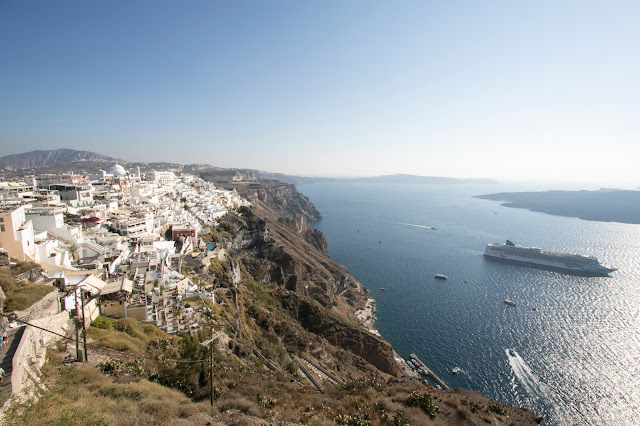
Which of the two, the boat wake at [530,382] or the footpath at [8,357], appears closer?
the footpath at [8,357]

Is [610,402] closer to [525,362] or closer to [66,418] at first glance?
[525,362]

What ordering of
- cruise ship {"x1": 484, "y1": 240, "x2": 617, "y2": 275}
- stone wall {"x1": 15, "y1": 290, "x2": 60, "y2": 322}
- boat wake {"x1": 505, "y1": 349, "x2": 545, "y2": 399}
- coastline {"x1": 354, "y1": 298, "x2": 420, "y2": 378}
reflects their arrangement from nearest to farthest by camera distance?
stone wall {"x1": 15, "y1": 290, "x2": 60, "y2": 322} < boat wake {"x1": 505, "y1": 349, "x2": 545, "y2": 399} < coastline {"x1": 354, "y1": 298, "x2": 420, "y2": 378} < cruise ship {"x1": 484, "y1": 240, "x2": 617, "y2": 275}

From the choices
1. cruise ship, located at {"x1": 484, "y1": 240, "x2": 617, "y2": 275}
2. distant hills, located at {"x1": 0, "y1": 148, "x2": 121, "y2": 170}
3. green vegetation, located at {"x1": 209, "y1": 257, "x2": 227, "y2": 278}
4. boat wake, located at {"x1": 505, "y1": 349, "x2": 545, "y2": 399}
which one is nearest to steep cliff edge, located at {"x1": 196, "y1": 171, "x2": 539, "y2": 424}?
green vegetation, located at {"x1": 209, "y1": 257, "x2": 227, "y2": 278}

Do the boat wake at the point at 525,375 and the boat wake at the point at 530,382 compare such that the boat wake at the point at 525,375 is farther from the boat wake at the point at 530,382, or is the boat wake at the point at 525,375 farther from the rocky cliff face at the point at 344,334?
the rocky cliff face at the point at 344,334

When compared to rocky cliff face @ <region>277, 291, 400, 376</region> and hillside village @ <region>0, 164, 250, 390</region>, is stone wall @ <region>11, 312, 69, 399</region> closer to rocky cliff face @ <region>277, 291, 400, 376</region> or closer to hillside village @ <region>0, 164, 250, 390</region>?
hillside village @ <region>0, 164, 250, 390</region>

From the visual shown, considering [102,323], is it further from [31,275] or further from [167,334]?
[31,275]

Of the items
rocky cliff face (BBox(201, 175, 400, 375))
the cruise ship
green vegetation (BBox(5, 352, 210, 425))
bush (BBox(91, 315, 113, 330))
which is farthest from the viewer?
the cruise ship

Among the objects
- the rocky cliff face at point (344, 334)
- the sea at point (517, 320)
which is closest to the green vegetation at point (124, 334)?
the rocky cliff face at point (344, 334)
